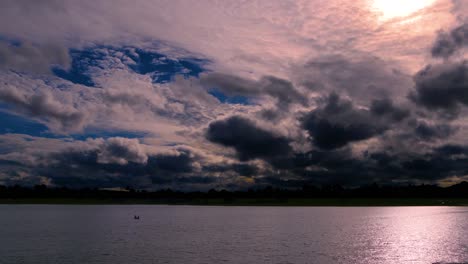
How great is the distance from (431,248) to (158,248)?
55734 millimetres

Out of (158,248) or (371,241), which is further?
(371,241)

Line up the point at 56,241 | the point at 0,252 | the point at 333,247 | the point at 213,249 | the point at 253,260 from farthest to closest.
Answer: the point at 56,241 → the point at 333,247 → the point at 213,249 → the point at 0,252 → the point at 253,260

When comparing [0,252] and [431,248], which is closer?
[0,252]

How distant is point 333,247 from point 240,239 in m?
24.0

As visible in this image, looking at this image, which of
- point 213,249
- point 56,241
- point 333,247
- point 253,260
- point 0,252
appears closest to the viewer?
point 253,260

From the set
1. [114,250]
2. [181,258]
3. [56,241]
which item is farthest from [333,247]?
[56,241]

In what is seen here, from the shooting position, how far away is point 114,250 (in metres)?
82.4

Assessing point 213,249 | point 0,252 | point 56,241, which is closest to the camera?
point 0,252

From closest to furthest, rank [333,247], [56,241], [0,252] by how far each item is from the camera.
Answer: [0,252] < [333,247] < [56,241]

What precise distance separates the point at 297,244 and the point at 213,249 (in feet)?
66.8

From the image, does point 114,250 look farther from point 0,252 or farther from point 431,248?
point 431,248

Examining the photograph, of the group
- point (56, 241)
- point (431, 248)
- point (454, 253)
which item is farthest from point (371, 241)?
point (56, 241)

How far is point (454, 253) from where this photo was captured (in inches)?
3091

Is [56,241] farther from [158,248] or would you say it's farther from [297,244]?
[297,244]
